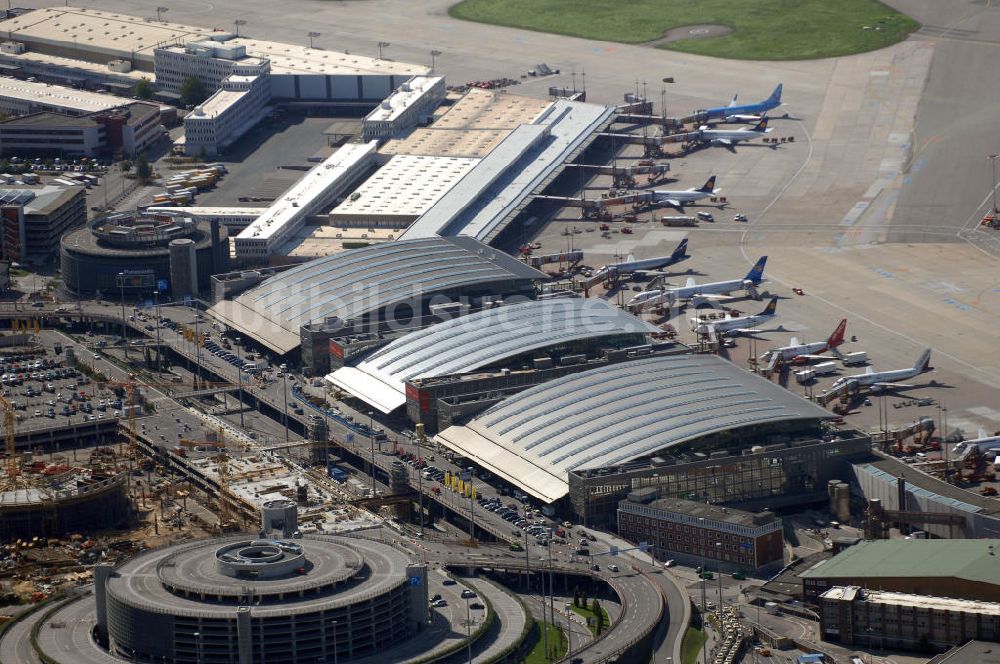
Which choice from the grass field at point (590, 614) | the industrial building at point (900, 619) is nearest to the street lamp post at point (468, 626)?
the grass field at point (590, 614)

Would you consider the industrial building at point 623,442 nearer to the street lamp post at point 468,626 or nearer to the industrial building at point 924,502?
the industrial building at point 924,502

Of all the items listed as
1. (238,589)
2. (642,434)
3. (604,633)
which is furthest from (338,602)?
(642,434)

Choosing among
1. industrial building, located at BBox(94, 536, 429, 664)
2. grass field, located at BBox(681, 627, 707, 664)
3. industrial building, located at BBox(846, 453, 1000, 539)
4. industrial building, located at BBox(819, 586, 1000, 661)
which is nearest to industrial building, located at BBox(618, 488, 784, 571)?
industrial building, located at BBox(846, 453, 1000, 539)

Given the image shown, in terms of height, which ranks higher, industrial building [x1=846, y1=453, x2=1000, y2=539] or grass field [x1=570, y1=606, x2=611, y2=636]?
industrial building [x1=846, y1=453, x2=1000, y2=539]

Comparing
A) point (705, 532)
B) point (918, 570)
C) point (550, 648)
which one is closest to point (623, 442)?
point (705, 532)

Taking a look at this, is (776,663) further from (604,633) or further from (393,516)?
(393,516)

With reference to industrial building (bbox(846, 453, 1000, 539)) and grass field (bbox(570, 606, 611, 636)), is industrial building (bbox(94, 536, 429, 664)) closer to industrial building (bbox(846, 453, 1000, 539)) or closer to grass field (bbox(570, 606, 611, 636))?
grass field (bbox(570, 606, 611, 636))
